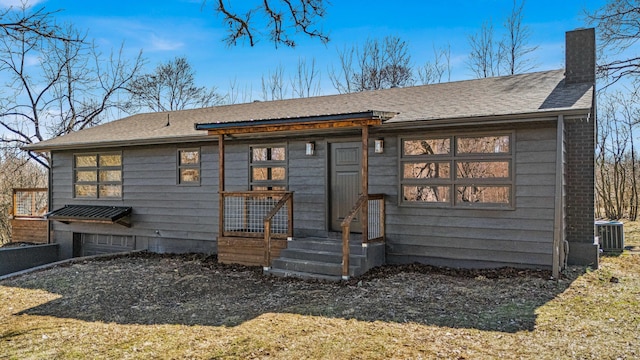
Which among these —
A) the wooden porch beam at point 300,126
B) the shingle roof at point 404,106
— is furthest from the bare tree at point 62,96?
the wooden porch beam at point 300,126

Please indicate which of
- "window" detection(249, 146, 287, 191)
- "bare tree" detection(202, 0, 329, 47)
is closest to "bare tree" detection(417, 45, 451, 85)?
"window" detection(249, 146, 287, 191)

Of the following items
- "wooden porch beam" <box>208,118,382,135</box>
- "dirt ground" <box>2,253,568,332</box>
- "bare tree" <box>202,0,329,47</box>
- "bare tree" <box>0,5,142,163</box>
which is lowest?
"dirt ground" <box>2,253,568,332</box>

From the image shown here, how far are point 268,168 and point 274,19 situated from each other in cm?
428

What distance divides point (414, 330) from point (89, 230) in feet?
32.4

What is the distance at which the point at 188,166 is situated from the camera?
10.6 metres

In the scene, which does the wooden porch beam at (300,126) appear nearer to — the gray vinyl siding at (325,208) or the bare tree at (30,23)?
the gray vinyl siding at (325,208)

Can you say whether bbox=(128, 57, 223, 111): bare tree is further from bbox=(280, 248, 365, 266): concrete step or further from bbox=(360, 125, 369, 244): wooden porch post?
bbox=(360, 125, 369, 244): wooden porch post

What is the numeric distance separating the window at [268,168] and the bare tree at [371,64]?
1253cm

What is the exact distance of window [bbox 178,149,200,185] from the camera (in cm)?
1052

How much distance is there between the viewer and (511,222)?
7.39 m

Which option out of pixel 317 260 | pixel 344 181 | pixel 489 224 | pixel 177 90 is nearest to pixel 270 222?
pixel 317 260

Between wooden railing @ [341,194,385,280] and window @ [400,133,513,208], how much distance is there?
49 centimetres

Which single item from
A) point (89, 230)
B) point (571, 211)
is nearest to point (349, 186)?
point (571, 211)

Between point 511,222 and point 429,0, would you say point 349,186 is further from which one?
point 429,0
